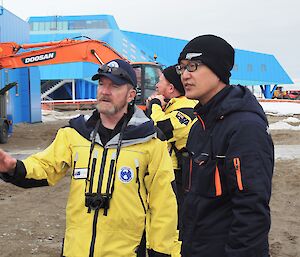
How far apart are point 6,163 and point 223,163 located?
131 centimetres

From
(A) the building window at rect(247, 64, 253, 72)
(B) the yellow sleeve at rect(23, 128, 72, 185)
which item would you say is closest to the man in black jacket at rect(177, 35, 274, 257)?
(B) the yellow sleeve at rect(23, 128, 72, 185)

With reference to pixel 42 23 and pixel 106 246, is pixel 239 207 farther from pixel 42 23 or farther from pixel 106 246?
pixel 42 23

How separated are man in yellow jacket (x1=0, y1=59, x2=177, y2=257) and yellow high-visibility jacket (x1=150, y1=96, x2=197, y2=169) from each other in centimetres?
123

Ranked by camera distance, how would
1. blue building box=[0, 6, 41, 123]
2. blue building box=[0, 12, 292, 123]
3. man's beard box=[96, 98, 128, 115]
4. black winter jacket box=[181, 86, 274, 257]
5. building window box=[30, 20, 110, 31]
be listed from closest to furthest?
black winter jacket box=[181, 86, 274, 257]
man's beard box=[96, 98, 128, 115]
blue building box=[0, 6, 41, 123]
blue building box=[0, 12, 292, 123]
building window box=[30, 20, 110, 31]

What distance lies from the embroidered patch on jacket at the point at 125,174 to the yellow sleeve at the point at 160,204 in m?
0.14

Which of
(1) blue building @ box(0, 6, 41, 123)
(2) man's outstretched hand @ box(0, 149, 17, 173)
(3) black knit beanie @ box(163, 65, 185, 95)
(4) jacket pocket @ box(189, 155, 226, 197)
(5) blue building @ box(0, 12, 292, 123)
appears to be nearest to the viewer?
(4) jacket pocket @ box(189, 155, 226, 197)

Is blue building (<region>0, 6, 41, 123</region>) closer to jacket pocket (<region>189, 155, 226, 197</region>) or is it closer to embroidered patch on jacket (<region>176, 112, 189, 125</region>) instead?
embroidered patch on jacket (<region>176, 112, 189, 125</region>)

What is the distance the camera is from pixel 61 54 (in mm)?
14664

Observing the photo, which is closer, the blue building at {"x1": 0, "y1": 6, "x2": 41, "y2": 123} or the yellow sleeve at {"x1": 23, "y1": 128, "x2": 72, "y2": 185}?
the yellow sleeve at {"x1": 23, "y1": 128, "x2": 72, "y2": 185}

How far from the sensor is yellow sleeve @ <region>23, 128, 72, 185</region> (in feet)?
9.16

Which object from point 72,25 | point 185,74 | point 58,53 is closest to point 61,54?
point 58,53

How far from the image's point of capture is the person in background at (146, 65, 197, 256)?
417 centimetres

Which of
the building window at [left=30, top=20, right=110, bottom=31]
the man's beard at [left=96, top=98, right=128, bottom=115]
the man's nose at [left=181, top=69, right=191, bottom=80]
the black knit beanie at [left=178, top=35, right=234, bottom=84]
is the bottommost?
the man's beard at [left=96, top=98, right=128, bottom=115]

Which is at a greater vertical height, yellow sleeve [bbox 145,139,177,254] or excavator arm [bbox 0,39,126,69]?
excavator arm [bbox 0,39,126,69]
